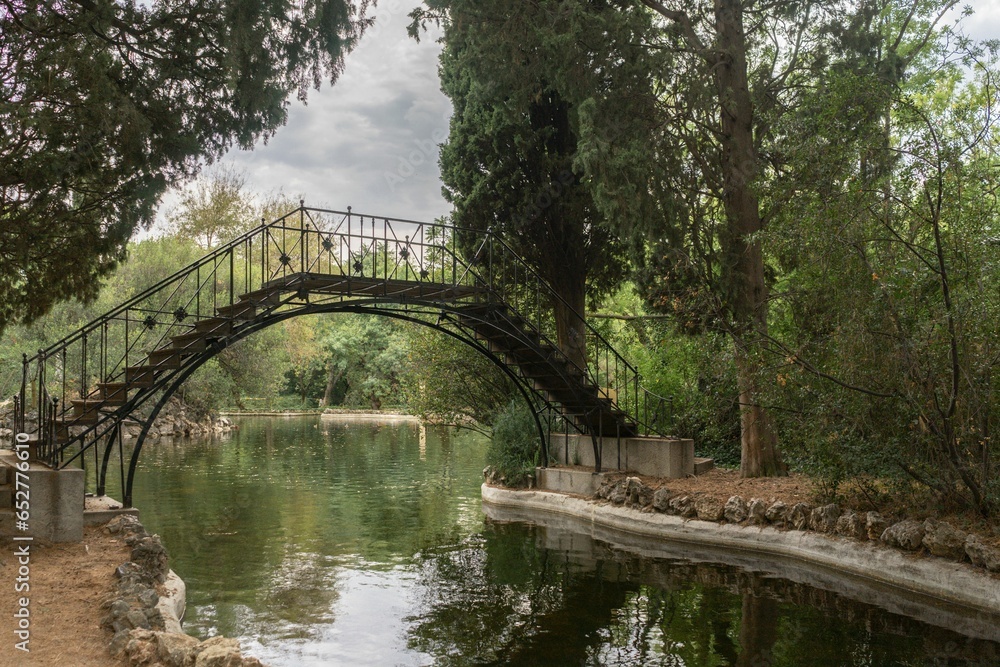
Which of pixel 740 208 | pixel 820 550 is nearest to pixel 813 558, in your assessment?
pixel 820 550

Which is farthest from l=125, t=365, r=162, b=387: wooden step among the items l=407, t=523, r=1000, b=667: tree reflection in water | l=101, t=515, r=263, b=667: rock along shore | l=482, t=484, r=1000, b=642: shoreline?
l=482, t=484, r=1000, b=642: shoreline

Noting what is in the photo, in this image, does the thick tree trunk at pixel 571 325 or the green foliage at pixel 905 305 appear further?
the thick tree trunk at pixel 571 325

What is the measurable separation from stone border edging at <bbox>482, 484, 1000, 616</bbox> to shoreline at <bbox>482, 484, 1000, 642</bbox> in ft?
0.04

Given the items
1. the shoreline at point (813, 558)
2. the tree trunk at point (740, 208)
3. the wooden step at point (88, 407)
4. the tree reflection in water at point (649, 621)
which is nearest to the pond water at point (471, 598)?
the tree reflection in water at point (649, 621)

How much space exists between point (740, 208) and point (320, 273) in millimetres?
7858

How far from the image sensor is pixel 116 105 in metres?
10.5

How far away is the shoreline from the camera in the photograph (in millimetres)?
9305

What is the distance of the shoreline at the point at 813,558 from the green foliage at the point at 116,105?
28.9 feet

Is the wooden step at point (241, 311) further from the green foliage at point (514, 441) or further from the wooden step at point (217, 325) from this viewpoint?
the green foliage at point (514, 441)

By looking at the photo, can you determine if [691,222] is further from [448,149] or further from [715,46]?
[448,149]

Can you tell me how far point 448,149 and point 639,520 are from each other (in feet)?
32.5

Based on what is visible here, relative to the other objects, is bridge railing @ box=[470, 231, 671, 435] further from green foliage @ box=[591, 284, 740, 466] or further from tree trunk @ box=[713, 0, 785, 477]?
tree trunk @ box=[713, 0, 785, 477]

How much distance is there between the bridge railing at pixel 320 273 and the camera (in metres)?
11.2

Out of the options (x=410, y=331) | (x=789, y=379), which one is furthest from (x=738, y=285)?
(x=410, y=331)
